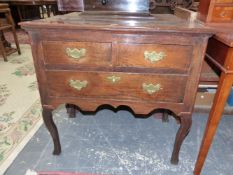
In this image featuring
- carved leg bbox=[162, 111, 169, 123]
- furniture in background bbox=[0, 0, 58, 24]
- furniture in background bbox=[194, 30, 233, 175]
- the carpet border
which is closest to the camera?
furniture in background bbox=[194, 30, 233, 175]

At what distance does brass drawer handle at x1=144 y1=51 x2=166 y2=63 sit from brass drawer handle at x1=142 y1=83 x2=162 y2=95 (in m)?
0.13

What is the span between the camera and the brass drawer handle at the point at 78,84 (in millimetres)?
1038

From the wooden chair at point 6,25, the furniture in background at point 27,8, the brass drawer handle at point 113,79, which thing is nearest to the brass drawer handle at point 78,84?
the brass drawer handle at point 113,79

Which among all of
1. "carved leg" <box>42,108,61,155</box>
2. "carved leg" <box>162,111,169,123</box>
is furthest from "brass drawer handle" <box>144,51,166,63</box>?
"carved leg" <box>162,111,169,123</box>

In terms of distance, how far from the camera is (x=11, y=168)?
47.6 inches

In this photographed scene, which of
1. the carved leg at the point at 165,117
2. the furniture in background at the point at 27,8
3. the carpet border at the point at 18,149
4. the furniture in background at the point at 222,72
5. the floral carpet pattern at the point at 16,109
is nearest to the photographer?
the furniture in background at the point at 222,72

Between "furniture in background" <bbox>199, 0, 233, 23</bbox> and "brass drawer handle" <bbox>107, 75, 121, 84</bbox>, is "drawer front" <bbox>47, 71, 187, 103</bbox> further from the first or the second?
"furniture in background" <bbox>199, 0, 233, 23</bbox>

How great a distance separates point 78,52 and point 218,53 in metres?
0.68

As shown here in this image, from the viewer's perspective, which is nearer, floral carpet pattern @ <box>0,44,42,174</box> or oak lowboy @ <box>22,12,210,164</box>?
oak lowboy @ <box>22,12,210,164</box>

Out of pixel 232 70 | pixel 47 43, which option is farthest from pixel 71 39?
pixel 232 70

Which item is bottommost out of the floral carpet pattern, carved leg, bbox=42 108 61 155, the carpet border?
the carpet border

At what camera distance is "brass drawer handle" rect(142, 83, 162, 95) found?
100 cm

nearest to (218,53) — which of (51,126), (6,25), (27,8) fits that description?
(51,126)

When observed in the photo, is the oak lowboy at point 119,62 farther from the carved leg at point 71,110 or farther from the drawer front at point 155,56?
the carved leg at point 71,110
